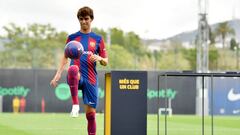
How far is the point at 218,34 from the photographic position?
4660 inches

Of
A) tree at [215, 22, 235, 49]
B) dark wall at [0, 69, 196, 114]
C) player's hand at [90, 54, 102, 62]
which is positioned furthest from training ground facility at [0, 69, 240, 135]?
tree at [215, 22, 235, 49]

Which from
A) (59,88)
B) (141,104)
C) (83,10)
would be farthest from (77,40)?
(59,88)

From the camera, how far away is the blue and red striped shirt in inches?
397

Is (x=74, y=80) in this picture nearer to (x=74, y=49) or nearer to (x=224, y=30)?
(x=74, y=49)

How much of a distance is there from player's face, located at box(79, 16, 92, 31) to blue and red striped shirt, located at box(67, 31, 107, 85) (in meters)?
0.09

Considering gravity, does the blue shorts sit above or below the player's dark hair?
below

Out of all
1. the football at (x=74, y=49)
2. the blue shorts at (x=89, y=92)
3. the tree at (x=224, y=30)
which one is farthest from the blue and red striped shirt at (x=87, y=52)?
the tree at (x=224, y=30)

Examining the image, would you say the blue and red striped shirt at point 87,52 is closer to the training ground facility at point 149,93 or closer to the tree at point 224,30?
the training ground facility at point 149,93

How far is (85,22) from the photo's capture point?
32.9 ft

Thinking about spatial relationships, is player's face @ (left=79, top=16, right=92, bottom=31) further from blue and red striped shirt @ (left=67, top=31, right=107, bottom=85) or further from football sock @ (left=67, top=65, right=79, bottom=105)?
football sock @ (left=67, top=65, right=79, bottom=105)

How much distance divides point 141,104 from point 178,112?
1390 inches

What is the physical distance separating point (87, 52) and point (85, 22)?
39cm

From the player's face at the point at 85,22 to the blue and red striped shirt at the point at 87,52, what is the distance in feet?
0.29

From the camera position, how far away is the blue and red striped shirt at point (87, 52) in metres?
10.1
